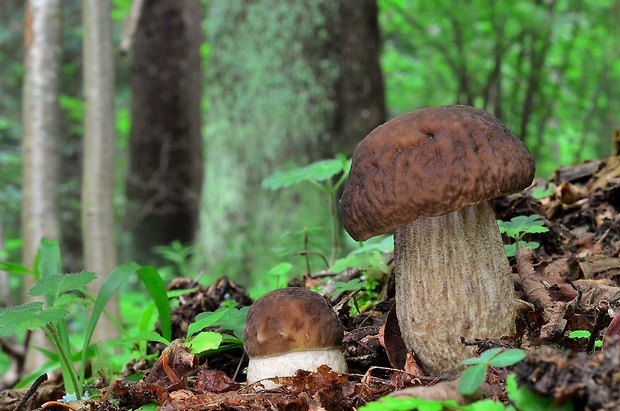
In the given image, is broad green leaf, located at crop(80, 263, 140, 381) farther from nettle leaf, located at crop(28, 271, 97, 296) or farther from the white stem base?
the white stem base

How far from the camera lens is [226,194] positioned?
19.1ft

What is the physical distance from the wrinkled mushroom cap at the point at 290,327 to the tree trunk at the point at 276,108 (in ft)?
11.2

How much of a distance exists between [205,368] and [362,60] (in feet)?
14.5

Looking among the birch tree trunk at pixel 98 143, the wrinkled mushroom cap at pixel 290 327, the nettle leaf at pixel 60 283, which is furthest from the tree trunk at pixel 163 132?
the wrinkled mushroom cap at pixel 290 327

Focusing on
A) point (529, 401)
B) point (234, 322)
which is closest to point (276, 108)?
point (234, 322)

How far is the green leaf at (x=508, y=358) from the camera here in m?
1.35

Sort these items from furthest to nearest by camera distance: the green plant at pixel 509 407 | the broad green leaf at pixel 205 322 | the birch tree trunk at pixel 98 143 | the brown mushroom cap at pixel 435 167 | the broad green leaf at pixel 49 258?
the birch tree trunk at pixel 98 143 < the broad green leaf at pixel 49 258 < the broad green leaf at pixel 205 322 < the brown mushroom cap at pixel 435 167 < the green plant at pixel 509 407

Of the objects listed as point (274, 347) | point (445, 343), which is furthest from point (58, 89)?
point (445, 343)

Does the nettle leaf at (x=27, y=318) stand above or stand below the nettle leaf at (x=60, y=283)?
below

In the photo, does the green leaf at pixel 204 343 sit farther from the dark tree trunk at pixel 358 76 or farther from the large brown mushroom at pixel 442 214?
the dark tree trunk at pixel 358 76

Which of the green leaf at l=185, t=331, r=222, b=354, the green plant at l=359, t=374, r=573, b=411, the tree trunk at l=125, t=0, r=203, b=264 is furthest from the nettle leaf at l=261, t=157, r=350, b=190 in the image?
the tree trunk at l=125, t=0, r=203, b=264

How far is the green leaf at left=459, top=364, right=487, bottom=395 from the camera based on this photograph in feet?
4.50

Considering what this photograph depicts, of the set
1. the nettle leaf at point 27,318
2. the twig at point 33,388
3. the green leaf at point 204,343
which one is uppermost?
the nettle leaf at point 27,318

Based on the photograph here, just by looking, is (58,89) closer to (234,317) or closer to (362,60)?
(362,60)
